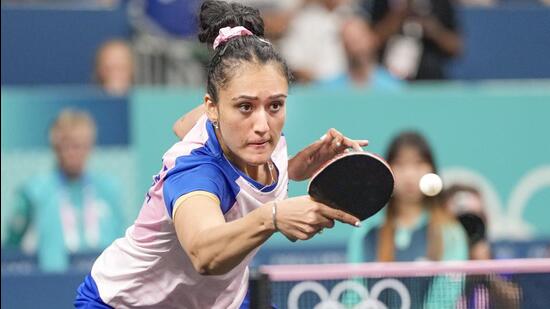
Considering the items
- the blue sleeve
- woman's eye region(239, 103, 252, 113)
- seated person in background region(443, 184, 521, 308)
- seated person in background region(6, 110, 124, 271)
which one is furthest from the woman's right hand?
seated person in background region(6, 110, 124, 271)

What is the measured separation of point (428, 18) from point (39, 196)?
3974 millimetres

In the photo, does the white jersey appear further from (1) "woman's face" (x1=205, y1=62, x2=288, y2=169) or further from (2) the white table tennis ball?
(2) the white table tennis ball

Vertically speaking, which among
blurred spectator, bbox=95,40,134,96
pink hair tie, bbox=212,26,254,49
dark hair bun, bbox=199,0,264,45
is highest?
blurred spectator, bbox=95,40,134,96

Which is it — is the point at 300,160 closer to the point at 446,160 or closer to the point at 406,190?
the point at 406,190

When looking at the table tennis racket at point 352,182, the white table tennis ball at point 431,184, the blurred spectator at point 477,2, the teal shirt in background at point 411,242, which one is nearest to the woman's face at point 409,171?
the teal shirt in background at point 411,242

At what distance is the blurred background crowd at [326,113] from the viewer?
8.11 meters

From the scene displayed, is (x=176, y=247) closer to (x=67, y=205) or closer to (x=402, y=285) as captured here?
(x=402, y=285)

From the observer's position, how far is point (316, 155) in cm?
470

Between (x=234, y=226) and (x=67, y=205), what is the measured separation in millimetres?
5165

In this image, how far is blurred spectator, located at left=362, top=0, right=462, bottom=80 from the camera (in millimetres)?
A: 10883

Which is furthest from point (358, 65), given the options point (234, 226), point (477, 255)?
point (234, 226)

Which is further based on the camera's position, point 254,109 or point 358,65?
point 358,65

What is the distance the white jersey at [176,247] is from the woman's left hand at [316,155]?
135mm

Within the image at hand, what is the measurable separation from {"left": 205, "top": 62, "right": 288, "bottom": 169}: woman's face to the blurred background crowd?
3.08 metres
